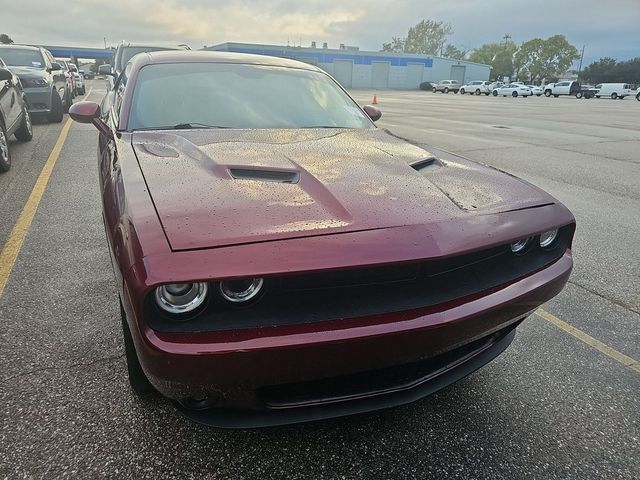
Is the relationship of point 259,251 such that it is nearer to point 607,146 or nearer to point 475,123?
point 607,146

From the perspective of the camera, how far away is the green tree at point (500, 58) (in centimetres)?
10594

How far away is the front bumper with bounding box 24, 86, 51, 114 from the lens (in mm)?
10117

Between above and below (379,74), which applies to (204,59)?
above

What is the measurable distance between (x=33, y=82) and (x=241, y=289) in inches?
422

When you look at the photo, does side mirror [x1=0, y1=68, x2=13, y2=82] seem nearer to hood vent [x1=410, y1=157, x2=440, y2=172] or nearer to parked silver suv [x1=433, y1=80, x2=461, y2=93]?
hood vent [x1=410, y1=157, x2=440, y2=172]

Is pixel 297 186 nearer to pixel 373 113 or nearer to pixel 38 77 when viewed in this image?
pixel 373 113

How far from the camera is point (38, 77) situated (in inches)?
394

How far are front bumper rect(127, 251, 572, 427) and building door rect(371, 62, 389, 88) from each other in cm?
7125

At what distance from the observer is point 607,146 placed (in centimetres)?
1092

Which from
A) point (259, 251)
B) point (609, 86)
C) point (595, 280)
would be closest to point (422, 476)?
point (259, 251)

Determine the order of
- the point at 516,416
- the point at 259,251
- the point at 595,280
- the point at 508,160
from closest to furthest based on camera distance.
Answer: the point at 259,251
the point at 516,416
the point at 595,280
the point at 508,160

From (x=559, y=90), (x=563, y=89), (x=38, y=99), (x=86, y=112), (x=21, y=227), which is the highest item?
(x=86, y=112)

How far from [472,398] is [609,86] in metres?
54.2

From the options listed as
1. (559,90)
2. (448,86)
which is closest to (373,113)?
(559,90)
